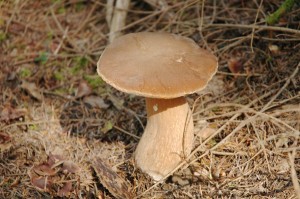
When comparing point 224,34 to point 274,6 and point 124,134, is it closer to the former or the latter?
point 274,6

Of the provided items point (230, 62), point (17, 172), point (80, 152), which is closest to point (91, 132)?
point (80, 152)

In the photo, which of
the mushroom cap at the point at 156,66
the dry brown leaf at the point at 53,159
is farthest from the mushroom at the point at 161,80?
the dry brown leaf at the point at 53,159

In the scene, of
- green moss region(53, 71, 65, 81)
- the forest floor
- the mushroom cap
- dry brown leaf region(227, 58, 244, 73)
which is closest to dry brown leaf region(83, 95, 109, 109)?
the forest floor

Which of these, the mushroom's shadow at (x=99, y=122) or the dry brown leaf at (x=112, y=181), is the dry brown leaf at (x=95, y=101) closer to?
the mushroom's shadow at (x=99, y=122)

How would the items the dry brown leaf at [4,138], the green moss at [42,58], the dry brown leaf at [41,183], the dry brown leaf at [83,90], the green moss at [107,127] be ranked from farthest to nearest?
1. the green moss at [42,58]
2. the dry brown leaf at [83,90]
3. the green moss at [107,127]
4. the dry brown leaf at [4,138]
5. the dry brown leaf at [41,183]

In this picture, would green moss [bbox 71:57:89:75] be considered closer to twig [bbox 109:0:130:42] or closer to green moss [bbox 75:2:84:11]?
twig [bbox 109:0:130:42]

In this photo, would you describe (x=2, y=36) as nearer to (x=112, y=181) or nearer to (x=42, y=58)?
(x=42, y=58)

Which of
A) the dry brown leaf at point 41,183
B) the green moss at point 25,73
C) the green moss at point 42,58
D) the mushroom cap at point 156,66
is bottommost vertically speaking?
the dry brown leaf at point 41,183
